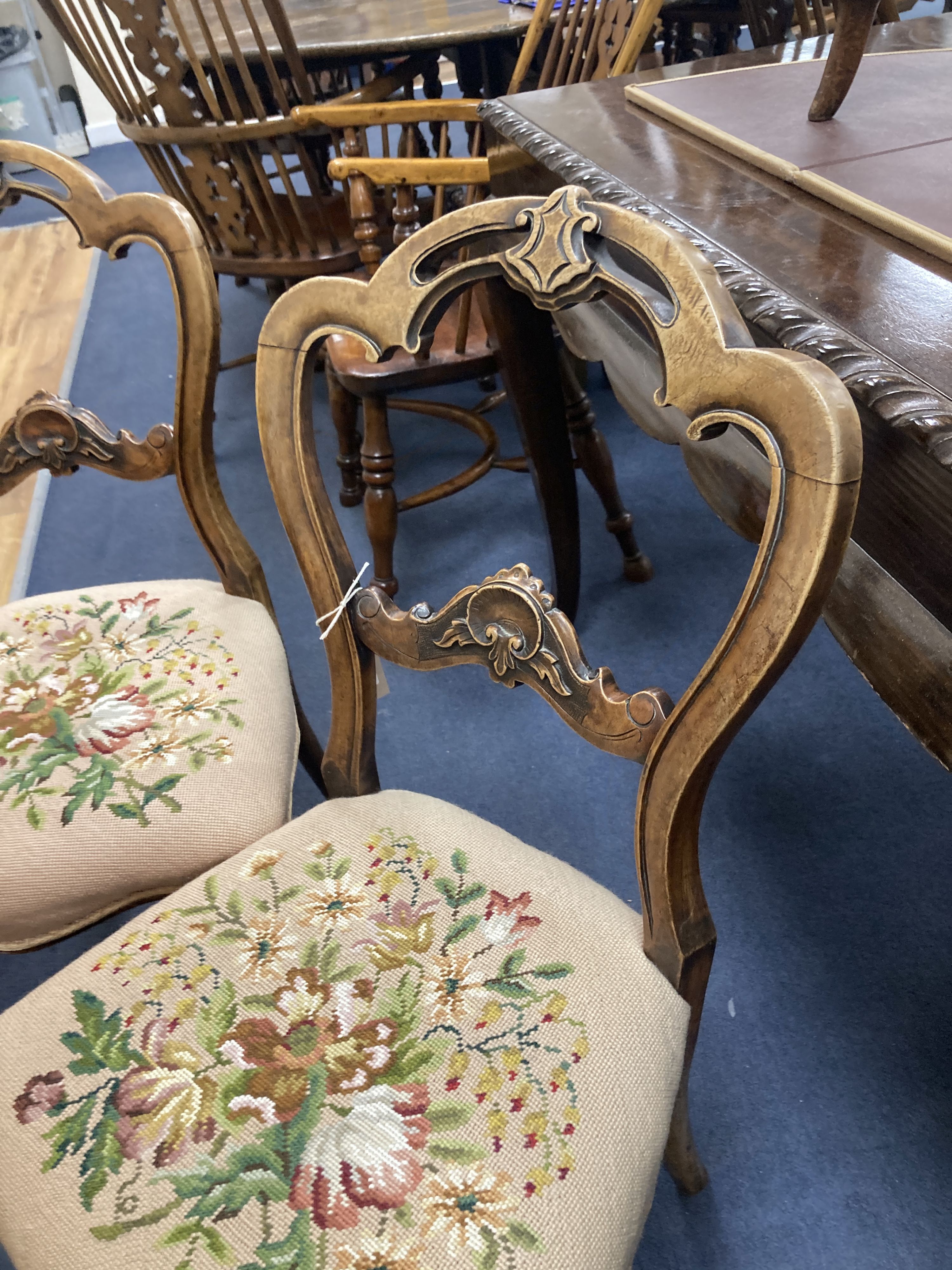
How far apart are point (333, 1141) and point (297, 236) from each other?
1578 mm

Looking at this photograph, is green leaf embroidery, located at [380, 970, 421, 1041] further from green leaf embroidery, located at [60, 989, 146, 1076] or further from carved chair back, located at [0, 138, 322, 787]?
carved chair back, located at [0, 138, 322, 787]

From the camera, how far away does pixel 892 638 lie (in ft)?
1.75

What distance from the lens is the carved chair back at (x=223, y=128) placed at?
1371mm

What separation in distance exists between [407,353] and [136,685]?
1.95 ft

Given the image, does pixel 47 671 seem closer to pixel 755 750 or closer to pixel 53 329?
pixel 755 750

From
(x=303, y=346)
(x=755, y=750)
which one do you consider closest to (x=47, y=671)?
(x=303, y=346)

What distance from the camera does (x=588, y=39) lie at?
54.3 inches

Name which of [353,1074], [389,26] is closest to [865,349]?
[353,1074]

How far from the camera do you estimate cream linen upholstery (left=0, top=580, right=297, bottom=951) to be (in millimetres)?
742

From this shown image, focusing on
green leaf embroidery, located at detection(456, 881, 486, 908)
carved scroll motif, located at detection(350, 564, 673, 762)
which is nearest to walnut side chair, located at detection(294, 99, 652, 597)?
carved scroll motif, located at detection(350, 564, 673, 762)

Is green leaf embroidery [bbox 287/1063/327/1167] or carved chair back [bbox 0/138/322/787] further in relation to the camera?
carved chair back [bbox 0/138/322/787]

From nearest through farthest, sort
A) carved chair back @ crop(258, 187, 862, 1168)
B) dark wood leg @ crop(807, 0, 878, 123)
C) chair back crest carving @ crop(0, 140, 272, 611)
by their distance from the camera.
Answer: carved chair back @ crop(258, 187, 862, 1168) < dark wood leg @ crop(807, 0, 878, 123) < chair back crest carving @ crop(0, 140, 272, 611)

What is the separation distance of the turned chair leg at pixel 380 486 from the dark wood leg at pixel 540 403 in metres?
0.20

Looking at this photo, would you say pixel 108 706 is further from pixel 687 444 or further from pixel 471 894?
pixel 687 444
